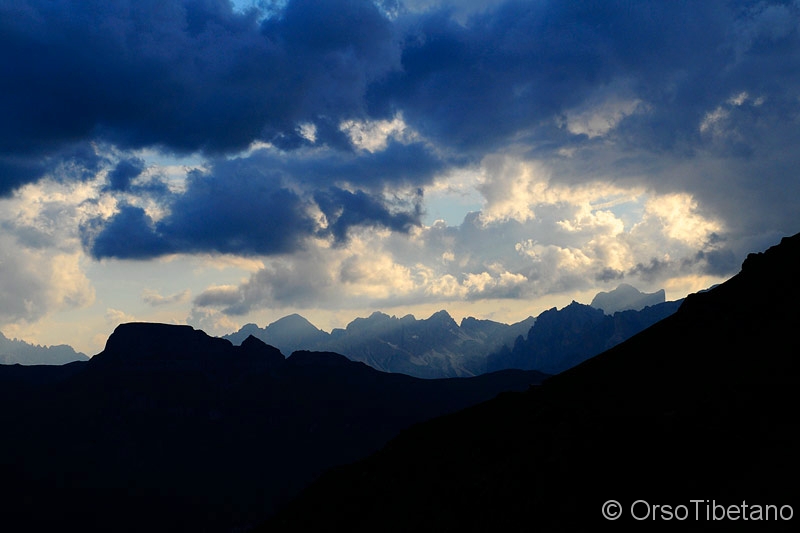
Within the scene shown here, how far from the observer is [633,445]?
5869cm

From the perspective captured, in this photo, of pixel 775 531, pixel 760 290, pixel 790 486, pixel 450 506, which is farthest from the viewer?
pixel 760 290

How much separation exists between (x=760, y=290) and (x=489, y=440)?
57.6 metres

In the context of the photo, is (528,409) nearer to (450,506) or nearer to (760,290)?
(450,506)

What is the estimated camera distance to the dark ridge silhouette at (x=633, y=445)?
52.1 meters

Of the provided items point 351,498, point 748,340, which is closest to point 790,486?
point 748,340

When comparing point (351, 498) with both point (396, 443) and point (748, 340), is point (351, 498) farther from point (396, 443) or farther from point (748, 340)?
point (748, 340)

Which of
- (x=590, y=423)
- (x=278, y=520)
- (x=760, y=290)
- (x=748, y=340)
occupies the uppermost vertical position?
(x=760, y=290)

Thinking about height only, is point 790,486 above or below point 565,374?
below

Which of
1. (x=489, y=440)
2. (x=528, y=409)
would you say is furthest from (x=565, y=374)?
(x=489, y=440)

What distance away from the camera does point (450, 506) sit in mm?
72625

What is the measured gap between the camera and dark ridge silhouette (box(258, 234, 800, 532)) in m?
52.1

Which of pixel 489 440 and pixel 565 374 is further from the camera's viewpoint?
pixel 565 374

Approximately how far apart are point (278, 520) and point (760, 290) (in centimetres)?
9477

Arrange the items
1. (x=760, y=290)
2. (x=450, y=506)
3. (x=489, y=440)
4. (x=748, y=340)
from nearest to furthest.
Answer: (x=450, y=506), (x=489, y=440), (x=748, y=340), (x=760, y=290)
